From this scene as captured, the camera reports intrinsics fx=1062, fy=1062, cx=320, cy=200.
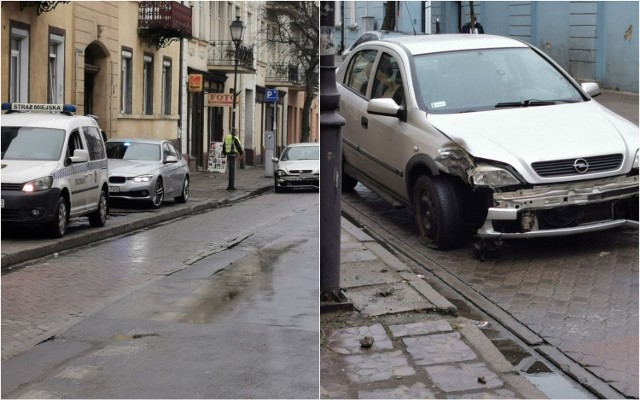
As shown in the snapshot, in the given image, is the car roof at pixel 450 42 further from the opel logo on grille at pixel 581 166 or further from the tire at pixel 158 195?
the tire at pixel 158 195

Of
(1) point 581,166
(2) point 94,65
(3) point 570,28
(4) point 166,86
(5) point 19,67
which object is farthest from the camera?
(3) point 570,28

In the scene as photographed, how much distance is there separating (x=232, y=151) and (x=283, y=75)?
0.23m

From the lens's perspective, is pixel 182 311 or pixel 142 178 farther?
pixel 142 178

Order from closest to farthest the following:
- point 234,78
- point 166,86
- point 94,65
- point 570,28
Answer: point 234,78 → point 94,65 → point 166,86 → point 570,28

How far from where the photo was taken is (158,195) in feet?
8.84

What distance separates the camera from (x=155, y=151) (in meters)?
2.60

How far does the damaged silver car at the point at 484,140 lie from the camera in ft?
7.73

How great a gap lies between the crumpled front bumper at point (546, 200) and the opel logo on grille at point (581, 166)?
→ 1.1 inches

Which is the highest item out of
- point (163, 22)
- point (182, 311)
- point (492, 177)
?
point (163, 22)

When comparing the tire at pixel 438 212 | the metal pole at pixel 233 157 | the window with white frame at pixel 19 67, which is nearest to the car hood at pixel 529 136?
the tire at pixel 438 212

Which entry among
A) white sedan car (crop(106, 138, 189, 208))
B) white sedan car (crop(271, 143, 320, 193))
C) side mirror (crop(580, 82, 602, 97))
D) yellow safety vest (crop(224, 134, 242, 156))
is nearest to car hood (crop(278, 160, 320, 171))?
white sedan car (crop(271, 143, 320, 193))

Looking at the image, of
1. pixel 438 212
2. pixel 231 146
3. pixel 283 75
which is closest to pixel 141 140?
pixel 231 146

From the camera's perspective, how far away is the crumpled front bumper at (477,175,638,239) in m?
2.33

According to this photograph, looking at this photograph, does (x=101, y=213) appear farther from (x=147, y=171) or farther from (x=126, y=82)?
(x=126, y=82)
